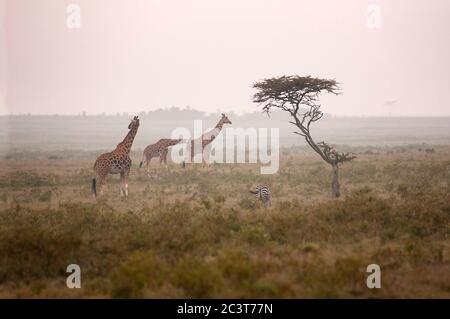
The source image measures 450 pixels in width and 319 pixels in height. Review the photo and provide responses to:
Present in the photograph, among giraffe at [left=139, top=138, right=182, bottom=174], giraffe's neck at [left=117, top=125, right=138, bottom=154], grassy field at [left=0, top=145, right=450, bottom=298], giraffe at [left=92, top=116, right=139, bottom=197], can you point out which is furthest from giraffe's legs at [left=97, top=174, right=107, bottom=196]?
giraffe at [left=139, top=138, right=182, bottom=174]

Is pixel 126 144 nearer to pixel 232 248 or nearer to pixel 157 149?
pixel 157 149

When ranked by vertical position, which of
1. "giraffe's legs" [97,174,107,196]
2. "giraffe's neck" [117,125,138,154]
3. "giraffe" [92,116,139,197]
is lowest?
"giraffe's legs" [97,174,107,196]

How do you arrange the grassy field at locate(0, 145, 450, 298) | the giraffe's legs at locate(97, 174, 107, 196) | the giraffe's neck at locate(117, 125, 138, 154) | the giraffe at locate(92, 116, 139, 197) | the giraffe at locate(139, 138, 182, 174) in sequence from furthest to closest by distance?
the giraffe at locate(139, 138, 182, 174)
the giraffe's neck at locate(117, 125, 138, 154)
the giraffe's legs at locate(97, 174, 107, 196)
the giraffe at locate(92, 116, 139, 197)
the grassy field at locate(0, 145, 450, 298)

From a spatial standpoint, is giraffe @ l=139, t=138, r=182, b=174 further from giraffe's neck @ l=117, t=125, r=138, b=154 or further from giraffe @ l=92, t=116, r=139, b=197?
giraffe @ l=92, t=116, r=139, b=197

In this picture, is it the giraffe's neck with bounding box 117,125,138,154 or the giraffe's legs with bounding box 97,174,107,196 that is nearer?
the giraffe's legs with bounding box 97,174,107,196

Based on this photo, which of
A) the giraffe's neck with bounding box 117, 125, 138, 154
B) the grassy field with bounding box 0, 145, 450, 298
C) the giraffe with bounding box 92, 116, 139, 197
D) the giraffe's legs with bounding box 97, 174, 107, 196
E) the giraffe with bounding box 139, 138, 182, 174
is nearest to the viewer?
the grassy field with bounding box 0, 145, 450, 298

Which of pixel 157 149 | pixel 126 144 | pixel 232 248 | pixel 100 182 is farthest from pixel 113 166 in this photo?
pixel 232 248

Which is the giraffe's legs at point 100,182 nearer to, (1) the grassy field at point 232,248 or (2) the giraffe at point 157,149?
(1) the grassy field at point 232,248

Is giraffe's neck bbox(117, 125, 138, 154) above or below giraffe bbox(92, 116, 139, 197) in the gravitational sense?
above

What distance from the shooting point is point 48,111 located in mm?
157375

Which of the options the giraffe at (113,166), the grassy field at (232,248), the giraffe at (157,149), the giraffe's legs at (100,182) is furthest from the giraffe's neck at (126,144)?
the giraffe at (157,149)

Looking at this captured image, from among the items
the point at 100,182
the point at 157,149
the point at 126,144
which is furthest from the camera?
the point at 157,149
